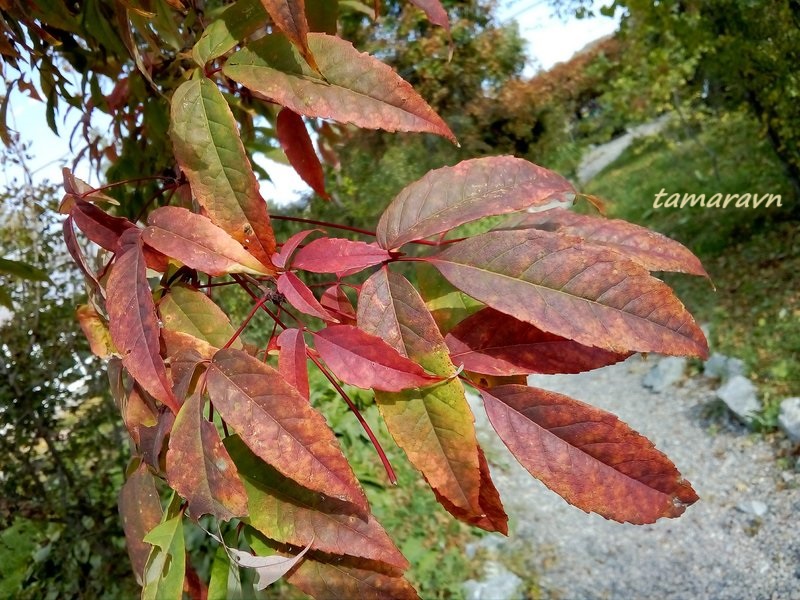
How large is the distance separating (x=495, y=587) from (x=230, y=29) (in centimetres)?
244

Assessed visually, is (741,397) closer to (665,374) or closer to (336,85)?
(665,374)

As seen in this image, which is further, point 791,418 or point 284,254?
point 791,418

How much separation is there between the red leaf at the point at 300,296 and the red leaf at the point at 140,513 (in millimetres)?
183

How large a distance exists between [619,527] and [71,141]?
8.94ft

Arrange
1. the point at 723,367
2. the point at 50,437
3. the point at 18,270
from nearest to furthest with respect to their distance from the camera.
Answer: the point at 18,270 < the point at 50,437 < the point at 723,367

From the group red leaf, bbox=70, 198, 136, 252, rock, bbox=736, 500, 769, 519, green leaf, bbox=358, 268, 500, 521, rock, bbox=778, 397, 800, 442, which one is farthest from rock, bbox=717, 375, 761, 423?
red leaf, bbox=70, 198, 136, 252

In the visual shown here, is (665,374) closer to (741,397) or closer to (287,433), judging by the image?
(741,397)

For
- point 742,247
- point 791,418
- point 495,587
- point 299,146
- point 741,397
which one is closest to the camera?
point 299,146

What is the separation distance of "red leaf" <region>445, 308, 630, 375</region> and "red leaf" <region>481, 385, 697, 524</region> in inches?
1.1

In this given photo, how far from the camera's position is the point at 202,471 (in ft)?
1.29

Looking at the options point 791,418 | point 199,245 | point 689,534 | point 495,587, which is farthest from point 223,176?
point 791,418

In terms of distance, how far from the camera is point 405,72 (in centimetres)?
576

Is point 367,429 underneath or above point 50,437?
underneath

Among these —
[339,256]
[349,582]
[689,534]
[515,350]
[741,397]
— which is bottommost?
[689,534]
